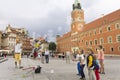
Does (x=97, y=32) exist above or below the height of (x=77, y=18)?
below

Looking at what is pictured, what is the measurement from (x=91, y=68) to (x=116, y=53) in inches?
2343

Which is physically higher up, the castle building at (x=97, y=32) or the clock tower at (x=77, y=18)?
the clock tower at (x=77, y=18)

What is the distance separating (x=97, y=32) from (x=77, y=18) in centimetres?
3154

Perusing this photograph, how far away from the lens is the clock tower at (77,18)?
10838cm

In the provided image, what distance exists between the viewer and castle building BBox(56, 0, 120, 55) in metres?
67.4

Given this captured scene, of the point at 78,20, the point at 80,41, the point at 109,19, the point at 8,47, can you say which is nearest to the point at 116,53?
the point at 109,19

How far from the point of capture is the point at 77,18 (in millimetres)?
110062

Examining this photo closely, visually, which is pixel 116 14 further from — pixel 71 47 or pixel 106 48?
pixel 71 47

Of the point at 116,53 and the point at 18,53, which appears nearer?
the point at 18,53

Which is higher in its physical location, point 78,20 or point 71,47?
point 78,20

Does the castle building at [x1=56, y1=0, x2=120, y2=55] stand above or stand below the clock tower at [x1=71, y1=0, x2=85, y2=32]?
below

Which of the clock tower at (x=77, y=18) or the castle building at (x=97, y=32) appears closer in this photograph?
the castle building at (x=97, y=32)

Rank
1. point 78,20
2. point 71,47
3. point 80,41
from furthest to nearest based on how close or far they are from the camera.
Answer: point 71,47
point 78,20
point 80,41

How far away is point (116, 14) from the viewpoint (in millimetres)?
70875
